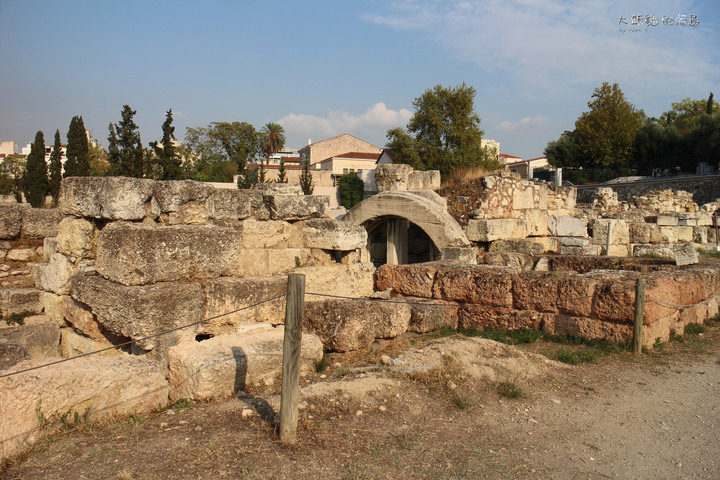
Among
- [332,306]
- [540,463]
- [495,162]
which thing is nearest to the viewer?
[540,463]

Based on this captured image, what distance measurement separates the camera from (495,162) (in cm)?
3531

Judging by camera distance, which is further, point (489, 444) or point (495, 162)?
point (495, 162)

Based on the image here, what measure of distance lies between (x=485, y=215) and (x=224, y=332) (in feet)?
21.1

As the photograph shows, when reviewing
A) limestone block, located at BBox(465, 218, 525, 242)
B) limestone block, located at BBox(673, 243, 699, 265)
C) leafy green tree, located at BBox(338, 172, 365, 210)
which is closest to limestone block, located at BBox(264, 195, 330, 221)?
limestone block, located at BBox(465, 218, 525, 242)

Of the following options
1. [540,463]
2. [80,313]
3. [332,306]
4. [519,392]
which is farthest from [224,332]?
[540,463]

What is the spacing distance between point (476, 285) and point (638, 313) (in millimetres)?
1810

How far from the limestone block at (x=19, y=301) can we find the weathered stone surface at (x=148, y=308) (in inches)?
58.8

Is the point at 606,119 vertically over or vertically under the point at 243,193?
over

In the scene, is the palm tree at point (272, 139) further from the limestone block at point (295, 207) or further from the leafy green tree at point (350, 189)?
the limestone block at point (295, 207)

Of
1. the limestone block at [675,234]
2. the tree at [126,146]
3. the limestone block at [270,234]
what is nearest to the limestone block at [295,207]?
the limestone block at [270,234]

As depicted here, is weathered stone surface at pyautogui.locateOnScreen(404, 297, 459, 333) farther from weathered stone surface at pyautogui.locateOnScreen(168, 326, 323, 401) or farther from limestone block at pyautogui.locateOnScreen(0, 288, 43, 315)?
limestone block at pyautogui.locateOnScreen(0, 288, 43, 315)

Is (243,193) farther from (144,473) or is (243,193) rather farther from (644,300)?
(644,300)

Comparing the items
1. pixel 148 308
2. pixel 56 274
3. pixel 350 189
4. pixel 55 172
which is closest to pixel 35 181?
pixel 55 172

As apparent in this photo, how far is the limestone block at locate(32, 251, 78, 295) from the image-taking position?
18.0 feet
